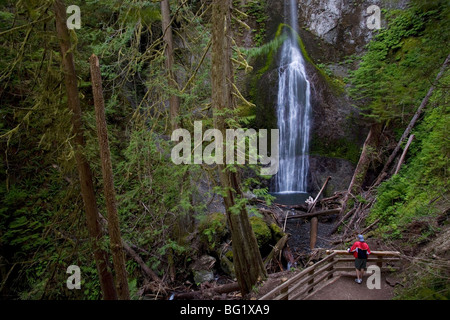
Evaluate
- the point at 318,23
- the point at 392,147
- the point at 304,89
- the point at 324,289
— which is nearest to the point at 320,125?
the point at 304,89

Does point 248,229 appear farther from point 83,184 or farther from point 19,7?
point 19,7

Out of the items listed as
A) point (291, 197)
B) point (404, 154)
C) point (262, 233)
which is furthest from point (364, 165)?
point (262, 233)

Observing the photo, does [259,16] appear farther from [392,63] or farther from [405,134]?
[405,134]

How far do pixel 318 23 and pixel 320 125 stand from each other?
801cm

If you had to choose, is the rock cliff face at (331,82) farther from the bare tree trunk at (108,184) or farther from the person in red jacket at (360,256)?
the bare tree trunk at (108,184)

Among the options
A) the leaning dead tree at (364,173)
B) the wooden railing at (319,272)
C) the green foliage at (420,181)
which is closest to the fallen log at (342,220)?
the leaning dead tree at (364,173)

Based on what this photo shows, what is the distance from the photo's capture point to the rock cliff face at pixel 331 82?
16.3m

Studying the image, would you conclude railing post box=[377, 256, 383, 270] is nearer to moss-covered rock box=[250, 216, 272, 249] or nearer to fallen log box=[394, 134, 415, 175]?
moss-covered rock box=[250, 216, 272, 249]

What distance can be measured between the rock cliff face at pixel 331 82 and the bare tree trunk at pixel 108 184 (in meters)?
13.0

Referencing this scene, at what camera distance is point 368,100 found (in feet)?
51.4

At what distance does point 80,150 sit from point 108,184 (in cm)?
104

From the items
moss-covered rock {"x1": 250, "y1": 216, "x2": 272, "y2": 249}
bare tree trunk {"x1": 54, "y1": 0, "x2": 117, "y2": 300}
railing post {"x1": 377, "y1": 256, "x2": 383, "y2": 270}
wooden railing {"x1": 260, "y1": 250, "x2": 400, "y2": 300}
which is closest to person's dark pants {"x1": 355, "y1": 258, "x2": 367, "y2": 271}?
wooden railing {"x1": 260, "y1": 250, "x2": 400, "y2": 300}

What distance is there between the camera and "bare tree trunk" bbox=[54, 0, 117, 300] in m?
5.55

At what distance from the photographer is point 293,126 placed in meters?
17.1
